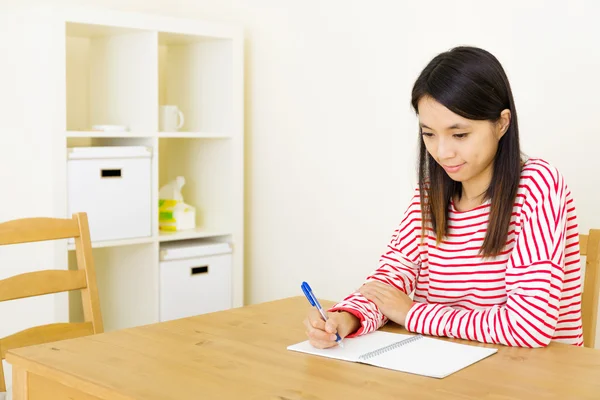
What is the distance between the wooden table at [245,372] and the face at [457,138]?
0.35 meters

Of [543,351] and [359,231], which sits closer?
[543,351]

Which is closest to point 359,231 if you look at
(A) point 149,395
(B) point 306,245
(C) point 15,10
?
(B) point 306,245

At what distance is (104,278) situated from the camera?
10.1 ft

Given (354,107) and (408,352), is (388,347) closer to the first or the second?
(408,352)

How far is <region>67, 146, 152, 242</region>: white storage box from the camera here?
260 cm

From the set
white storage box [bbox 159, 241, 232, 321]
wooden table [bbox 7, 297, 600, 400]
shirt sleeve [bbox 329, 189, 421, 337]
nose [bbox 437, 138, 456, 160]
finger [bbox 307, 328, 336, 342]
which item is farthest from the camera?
white storage box [bbox 159, 241, 232, 321]

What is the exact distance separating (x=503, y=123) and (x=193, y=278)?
170 centimetres

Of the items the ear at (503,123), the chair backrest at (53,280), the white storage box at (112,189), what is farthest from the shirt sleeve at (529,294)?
the white storage box at (112,189)

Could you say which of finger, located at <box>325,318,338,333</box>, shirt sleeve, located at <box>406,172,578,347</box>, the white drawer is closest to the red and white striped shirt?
shirt sleeve, located at <box>406,172,578,347</box>

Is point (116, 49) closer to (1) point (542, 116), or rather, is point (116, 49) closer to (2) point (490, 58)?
(1) point (542, 116)

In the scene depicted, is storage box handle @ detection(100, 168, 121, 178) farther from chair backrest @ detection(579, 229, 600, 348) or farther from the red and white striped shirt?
chair backrest @ detection(579, 229, 600, 348)

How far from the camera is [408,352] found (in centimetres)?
132

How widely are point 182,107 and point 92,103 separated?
0.39 metres

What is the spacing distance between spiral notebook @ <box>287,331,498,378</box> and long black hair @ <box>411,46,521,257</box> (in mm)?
236
